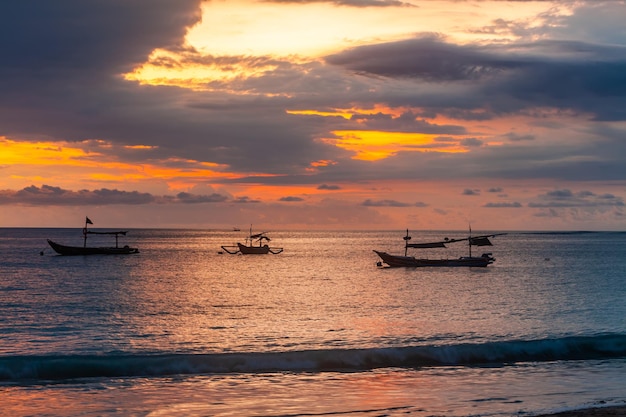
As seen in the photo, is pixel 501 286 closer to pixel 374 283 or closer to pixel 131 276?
pixel 374 283

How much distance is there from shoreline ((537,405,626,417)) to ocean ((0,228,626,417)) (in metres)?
0.94

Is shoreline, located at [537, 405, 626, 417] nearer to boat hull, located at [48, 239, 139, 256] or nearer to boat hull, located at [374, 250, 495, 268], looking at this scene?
boat hull, located at [374, 250, 495, 268]

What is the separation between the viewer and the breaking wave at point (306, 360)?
32312mm

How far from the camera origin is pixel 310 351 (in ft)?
118

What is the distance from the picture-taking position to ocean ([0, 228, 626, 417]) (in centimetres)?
2559

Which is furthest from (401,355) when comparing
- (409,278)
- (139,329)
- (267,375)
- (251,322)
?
(409,278)

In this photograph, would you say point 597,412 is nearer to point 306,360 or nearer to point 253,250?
point 306,360

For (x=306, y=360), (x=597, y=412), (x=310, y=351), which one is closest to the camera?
(x=597, y=412)

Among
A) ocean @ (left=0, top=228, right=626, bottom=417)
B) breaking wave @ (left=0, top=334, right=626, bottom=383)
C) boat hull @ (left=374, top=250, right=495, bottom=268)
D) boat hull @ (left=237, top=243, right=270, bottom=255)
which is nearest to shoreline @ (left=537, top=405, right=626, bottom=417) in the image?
ocean @ (left=0, top=228, right=626, bottom=417)

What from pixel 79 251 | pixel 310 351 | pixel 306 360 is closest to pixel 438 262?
pixel 310 351

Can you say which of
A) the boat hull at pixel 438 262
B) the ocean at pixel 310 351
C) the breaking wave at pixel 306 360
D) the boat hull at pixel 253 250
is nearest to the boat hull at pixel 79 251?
the boat hull at pixel 253 250

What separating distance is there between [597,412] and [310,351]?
53.9ft

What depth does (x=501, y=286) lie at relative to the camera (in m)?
87.6

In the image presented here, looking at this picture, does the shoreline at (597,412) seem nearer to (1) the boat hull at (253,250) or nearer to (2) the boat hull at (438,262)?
(2) the boat hull at (438,262)
